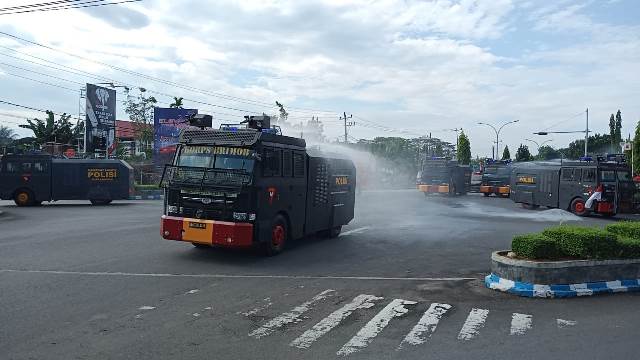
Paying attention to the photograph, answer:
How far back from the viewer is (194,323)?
6.62m

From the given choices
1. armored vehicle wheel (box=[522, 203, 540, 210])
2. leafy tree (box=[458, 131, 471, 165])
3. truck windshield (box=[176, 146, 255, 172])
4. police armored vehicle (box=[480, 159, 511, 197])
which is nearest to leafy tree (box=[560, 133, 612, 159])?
leafy tree (box=[458, 131, 471, 165])

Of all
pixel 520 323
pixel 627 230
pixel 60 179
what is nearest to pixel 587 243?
pixel 627 230

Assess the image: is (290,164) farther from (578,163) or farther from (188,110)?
(188,110)

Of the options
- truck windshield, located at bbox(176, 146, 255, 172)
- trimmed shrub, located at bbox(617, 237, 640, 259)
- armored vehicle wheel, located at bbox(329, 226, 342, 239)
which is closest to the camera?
trimmed shrub, located at bbox(617, 237, 640, 259)

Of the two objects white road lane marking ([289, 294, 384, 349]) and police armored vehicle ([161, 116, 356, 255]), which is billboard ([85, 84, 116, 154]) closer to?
police armored vehicle ([161, 116, 356, 255])

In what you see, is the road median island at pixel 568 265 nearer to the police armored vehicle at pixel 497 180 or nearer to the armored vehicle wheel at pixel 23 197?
the armored vehicle wheel at pixel 23 197

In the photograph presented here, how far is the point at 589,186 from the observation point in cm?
2441

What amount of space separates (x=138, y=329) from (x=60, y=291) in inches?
102

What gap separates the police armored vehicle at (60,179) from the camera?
2741 cm

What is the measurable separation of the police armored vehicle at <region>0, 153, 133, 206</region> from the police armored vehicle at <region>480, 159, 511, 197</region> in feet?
87.4

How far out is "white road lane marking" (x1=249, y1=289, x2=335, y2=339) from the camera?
6317 mm

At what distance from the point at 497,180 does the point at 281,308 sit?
3713 cm

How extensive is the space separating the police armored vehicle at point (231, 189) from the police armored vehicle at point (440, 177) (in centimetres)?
3008

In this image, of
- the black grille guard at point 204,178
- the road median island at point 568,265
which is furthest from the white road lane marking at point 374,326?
the black grille guard at point 204,178
